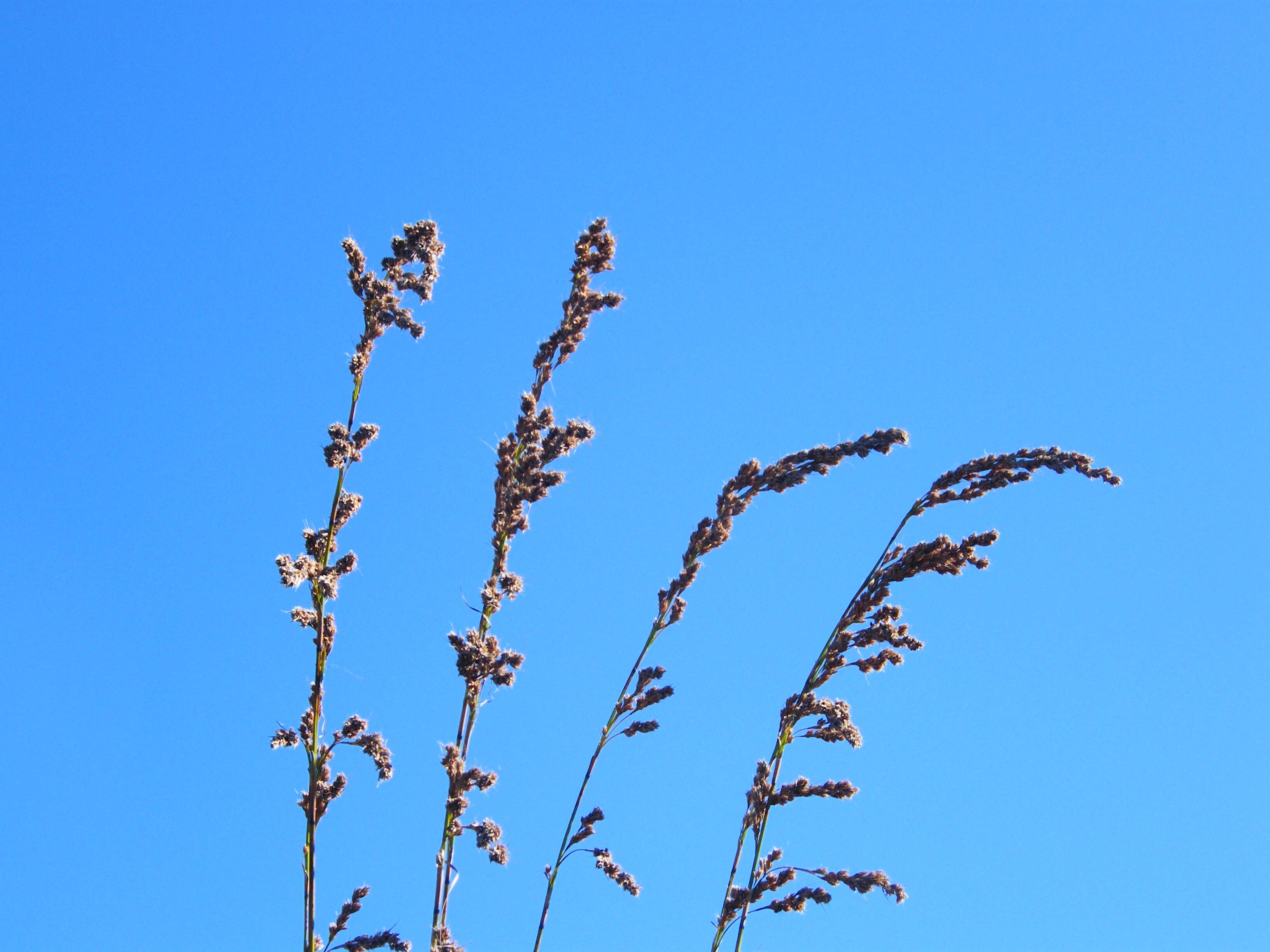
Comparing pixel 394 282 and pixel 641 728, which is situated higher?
pixel 394 282

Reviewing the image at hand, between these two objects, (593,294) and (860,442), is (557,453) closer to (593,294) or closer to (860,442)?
(593,294)

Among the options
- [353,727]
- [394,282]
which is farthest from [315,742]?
[394,282]

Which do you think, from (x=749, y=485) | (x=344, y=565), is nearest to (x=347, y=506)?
(x=344, y=565)

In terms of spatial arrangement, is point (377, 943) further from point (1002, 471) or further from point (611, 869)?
point (1002, 471)

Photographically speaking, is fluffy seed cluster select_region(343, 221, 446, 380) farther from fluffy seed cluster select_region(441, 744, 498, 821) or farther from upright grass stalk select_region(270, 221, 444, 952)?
fluffy seed cluster select_region(441, 744, 498, 821)

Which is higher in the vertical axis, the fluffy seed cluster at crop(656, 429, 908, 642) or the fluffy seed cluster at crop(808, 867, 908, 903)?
the fluffy seed cluster at crop(656, 429, 908, 642)

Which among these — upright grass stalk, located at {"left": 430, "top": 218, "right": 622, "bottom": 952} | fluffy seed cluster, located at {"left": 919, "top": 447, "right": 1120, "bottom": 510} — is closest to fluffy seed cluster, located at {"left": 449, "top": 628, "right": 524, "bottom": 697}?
upright grass stalk, located at {"left": 430, "top": 218, "right": 622, "bottom": 952}

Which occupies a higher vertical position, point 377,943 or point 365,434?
point 365,434

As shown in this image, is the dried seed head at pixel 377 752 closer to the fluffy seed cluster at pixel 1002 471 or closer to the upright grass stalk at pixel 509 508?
the upright grass stalk at pixel 509 508

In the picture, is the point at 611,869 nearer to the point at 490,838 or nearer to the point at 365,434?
the point at 490,838

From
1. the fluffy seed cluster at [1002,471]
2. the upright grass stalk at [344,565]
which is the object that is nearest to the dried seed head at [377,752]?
the upright grass stalk at [344,565]

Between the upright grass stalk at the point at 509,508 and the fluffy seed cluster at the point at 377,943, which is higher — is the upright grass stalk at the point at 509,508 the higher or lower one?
the higher one

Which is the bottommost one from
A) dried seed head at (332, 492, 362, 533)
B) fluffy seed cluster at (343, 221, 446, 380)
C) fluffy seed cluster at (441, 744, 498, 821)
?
fluffy seed cluster at (441, 744, 498, 821)

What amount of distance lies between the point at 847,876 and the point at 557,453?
1.80 meters
